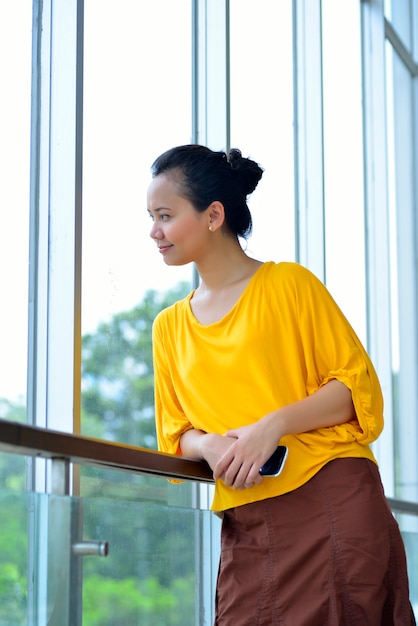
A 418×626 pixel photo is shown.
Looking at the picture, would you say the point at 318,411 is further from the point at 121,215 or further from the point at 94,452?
the point at 121,215

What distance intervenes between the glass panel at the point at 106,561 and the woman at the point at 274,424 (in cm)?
16

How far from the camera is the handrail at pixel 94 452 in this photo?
5.09ft

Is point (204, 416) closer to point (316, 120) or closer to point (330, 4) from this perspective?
point (316, 120)

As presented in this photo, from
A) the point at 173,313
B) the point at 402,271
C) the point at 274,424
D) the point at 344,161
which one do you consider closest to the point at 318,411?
the point at 274,424

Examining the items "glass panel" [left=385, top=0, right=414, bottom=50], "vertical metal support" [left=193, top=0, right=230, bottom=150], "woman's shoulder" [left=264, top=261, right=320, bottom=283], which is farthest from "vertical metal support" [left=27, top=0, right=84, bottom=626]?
"glass panel" [left=385, top=0, right=414, bottom=50]

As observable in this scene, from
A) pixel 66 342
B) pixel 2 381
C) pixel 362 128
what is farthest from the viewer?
pixel 362 128

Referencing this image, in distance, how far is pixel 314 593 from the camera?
2.13 metres

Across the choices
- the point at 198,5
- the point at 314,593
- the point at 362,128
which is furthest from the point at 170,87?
the point at 362,128

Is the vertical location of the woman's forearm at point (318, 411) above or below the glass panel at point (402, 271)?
below

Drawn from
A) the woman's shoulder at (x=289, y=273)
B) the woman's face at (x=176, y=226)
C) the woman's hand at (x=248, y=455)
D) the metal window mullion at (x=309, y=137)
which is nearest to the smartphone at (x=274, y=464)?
the woman's hand at (x=248, y=455)

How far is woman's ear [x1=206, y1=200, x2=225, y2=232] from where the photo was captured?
2375 millimetres

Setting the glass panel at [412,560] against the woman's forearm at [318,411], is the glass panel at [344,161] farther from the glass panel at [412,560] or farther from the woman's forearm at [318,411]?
the woman's forearm at [318,411]

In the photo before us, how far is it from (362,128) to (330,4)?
0.70 meters

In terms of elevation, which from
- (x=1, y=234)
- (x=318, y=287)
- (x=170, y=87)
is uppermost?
(x=170, y=87)
